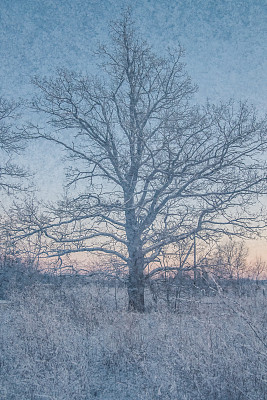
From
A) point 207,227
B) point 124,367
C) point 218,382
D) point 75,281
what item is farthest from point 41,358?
point 207,227

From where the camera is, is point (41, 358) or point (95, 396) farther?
point (41, 358)

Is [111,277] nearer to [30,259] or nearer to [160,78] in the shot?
[30,259]

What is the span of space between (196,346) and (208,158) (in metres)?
5.87

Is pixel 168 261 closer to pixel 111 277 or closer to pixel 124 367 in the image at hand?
pixel 111 277

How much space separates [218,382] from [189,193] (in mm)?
6435

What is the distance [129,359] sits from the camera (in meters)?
4.55

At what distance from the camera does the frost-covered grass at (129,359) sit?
3623 millimetres

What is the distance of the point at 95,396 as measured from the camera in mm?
3729

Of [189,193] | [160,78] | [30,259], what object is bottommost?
[30,259]

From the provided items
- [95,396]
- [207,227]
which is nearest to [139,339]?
[95,396]

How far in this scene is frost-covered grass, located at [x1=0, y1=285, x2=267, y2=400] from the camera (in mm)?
3623

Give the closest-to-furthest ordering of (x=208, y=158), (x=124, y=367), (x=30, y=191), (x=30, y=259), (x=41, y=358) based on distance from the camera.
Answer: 1. (x=124, y=367)
2. (x=41, y=358)
3. (x=208, y=158)
4. (x=30, y=259)
5. (x=30, y=191)

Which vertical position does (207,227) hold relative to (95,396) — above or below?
above

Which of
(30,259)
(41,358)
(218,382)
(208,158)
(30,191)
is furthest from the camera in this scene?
(30,191)
